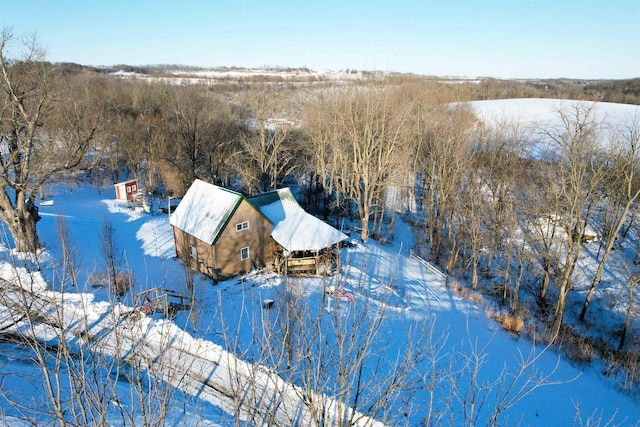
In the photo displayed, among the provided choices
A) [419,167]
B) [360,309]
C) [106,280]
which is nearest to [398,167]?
[419,167]

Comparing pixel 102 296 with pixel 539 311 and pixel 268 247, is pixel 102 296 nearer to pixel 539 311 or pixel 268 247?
pixel 268 247

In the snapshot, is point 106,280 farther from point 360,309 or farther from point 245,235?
point 360,309

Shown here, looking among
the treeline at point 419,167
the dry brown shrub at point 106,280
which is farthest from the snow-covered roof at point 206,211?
the treeline at point 419,167

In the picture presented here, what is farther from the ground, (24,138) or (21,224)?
(24,138)

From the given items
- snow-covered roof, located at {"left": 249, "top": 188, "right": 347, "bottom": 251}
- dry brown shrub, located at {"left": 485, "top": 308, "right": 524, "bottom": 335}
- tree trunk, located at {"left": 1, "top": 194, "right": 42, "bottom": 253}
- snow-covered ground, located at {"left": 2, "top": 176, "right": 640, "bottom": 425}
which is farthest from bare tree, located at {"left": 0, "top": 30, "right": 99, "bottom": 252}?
dry brown shrub, located at {"left": 485, "top": 308, "right": 524, "bottom": 335}

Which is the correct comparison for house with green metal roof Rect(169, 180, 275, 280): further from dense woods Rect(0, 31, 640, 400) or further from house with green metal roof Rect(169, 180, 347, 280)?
dense woods Rect(0, 31, 640, 400)

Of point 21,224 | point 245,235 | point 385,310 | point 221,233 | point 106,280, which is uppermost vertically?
point 385,310
